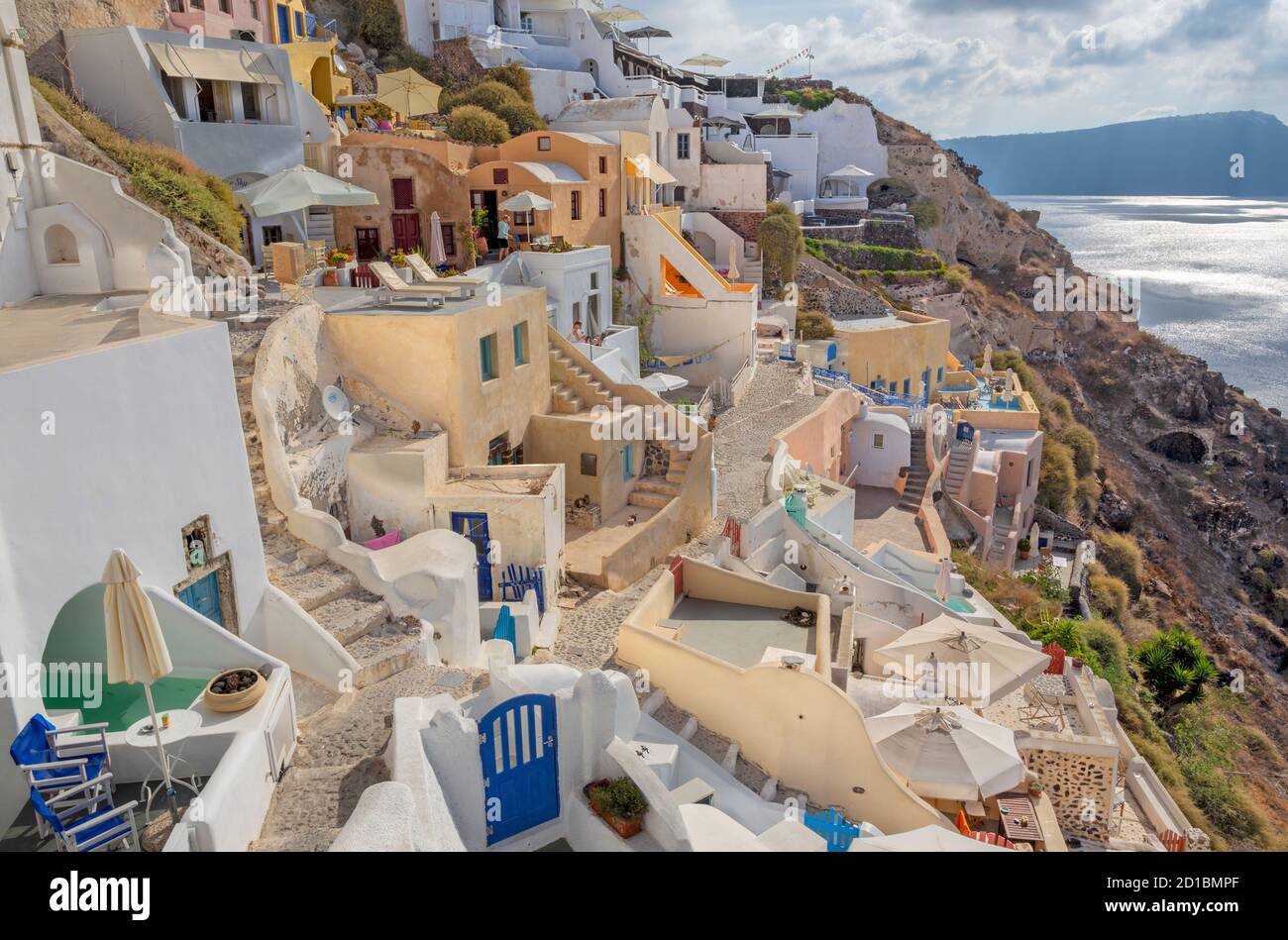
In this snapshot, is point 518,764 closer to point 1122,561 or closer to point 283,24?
point 283,24

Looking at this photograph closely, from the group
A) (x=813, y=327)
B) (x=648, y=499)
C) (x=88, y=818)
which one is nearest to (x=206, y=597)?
(x=88, y=818)

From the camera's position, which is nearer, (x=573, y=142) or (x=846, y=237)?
(x=573, y=142)

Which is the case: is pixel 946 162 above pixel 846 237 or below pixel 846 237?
above

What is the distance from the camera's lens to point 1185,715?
83.9 ft

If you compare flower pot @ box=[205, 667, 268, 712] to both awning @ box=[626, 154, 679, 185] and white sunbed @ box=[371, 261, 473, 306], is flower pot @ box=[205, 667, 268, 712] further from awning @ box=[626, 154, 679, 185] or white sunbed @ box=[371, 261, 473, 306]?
awning @ box=[626, 154, 679, 185]

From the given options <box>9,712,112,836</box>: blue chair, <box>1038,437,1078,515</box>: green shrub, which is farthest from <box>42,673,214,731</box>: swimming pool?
<box>1038,437,1078,515</box>: green shrub

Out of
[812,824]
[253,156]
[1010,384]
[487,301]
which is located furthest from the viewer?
[1010,384]

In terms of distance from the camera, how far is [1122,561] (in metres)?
37.5

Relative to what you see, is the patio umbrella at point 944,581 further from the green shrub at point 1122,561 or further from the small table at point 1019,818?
the green shrub at point 1122,561

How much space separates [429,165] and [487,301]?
894 centimetres

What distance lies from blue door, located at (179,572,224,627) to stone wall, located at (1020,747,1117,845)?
1344 cm
